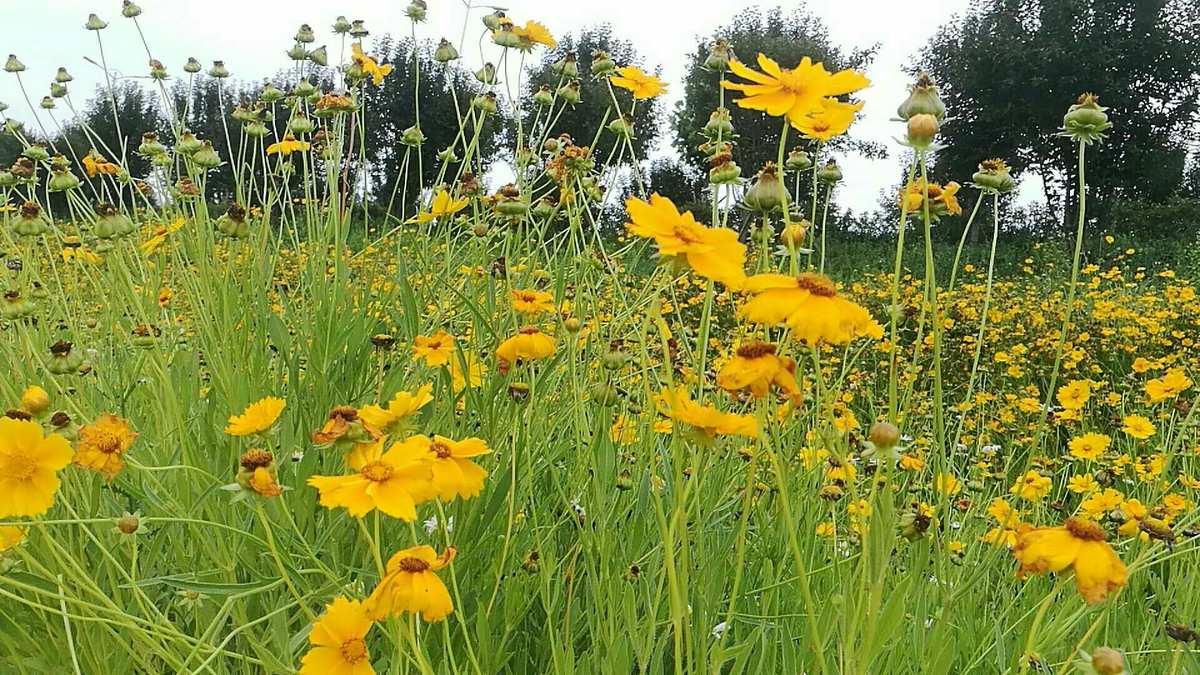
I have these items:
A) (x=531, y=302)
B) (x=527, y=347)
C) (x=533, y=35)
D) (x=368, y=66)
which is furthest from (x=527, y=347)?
(x=368, y=66)

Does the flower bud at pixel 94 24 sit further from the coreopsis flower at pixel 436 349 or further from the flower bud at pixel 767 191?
the flower bud at pixel 767 191

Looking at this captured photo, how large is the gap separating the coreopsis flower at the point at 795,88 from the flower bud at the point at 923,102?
37mm

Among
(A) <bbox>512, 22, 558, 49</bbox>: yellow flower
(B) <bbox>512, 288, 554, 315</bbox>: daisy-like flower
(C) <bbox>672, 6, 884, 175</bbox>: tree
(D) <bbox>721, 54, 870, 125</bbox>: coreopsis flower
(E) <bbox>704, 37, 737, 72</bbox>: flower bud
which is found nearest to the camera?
(D) <bbox>721, 54, 870, 125</bbox>: coreopsis flower

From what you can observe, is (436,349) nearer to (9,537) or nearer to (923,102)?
(9,537)

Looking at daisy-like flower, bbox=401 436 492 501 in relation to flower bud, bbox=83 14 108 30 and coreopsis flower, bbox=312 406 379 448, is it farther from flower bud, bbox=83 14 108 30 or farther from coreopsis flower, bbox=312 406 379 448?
flower bud, bbox=83 14 108 30

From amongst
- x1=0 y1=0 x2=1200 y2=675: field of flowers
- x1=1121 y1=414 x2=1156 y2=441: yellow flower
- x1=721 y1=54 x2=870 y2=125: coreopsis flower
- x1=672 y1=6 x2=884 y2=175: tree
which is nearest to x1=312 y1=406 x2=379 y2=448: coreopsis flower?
x1=0 y1=0 x2=1200 y2=675: field of flowers

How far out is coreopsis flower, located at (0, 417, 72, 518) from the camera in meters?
0.56

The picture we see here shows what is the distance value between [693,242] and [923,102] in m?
0.20

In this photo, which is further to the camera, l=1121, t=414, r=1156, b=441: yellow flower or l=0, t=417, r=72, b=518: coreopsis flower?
l=1121, t=414, r=1156, b=441: yellow flower

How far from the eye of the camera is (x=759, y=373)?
1.70 feet

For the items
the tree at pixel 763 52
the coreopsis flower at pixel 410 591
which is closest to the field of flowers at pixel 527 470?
the coreopsis flower at pixel 410 591

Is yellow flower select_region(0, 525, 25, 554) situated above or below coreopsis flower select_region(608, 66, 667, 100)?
below

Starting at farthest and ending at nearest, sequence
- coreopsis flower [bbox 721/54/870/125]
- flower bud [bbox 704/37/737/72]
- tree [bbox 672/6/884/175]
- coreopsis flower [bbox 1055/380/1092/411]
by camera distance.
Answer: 1. tree [bbox 672/6/884/175]
2. coreopsis flower [bbox 1055/380/1092/411]
3. flower bud [bbox 704/37/737/72]
4. coreopsis flower [bbox 721/54/870/125]

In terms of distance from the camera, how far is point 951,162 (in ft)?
44.9
